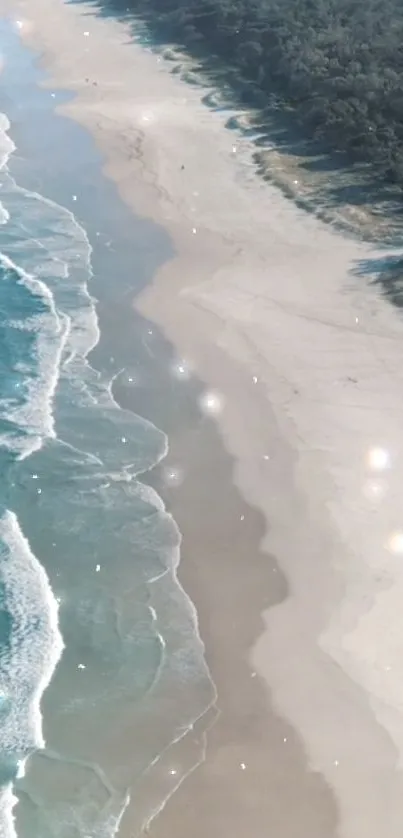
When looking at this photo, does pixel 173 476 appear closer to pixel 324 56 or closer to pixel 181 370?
pixel 181 370

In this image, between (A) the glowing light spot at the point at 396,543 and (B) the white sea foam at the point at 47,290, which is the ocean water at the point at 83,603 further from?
(A) the glowing light spot at the point at 396,543

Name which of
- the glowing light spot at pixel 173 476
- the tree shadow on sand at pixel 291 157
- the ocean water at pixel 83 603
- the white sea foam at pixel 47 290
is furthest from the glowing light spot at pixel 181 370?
the tree shadow on sand at pixel 291 157

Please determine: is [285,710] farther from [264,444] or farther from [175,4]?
[175,4]

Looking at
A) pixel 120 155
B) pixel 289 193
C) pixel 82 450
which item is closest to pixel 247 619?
pixel 82 450

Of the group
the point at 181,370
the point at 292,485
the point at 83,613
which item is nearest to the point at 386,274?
the point at 181,370

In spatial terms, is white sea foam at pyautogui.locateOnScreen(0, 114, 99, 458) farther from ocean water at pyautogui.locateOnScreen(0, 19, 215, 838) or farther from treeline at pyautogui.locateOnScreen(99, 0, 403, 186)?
treeline at pyautogui.locateOnScreen(99, 0, 403, 186)
